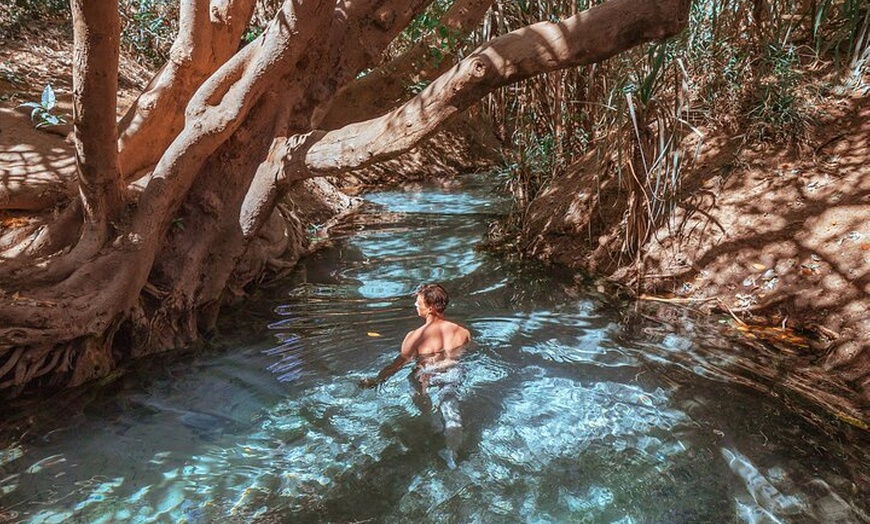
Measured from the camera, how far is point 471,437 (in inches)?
118

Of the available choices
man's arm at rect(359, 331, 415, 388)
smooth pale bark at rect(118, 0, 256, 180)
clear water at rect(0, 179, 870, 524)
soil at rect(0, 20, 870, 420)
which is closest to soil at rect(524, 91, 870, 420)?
soil at rect(0, 20, 870, 420)

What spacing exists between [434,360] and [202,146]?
1937mm

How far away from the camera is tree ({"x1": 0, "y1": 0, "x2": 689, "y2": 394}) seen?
2.93 metres

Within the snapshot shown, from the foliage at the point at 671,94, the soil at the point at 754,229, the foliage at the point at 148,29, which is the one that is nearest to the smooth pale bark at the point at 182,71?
the soil at the point at 754,229

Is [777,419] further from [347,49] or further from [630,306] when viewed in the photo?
[347,49]

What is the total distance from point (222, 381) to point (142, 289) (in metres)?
0.85

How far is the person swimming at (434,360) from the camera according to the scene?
3.32 m

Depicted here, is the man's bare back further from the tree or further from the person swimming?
the tree

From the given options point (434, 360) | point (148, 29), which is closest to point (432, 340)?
point (434, 360)

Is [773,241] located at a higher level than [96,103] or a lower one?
lower

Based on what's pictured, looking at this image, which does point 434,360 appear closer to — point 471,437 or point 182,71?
point 471,437

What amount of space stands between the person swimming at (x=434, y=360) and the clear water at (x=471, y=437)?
0.08 meters

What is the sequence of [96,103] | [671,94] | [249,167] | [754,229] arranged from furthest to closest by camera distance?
[671,94] → [754,229] → [249,167] → [96,103]

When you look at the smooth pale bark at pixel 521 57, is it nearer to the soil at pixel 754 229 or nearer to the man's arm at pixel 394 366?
the man's arm at pixel 394 366
